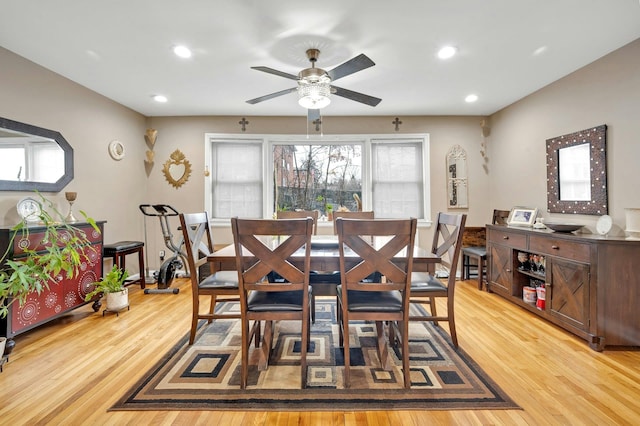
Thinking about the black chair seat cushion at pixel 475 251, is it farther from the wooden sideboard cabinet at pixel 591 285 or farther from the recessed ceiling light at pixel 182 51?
the recessed ceiling light at pixel 182 51

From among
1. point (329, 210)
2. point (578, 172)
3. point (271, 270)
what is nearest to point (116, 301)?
point (271, 270)

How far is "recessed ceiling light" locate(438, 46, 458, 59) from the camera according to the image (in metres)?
2.73

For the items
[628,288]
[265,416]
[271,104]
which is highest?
[271,104]

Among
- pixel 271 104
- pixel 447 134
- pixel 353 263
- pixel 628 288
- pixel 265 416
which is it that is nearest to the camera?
pixel 265 416

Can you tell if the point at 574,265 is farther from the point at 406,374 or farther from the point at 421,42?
the point at 421,42

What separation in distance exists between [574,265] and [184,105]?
15.9ft

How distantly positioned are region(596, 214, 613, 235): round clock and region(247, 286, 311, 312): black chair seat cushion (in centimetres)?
277

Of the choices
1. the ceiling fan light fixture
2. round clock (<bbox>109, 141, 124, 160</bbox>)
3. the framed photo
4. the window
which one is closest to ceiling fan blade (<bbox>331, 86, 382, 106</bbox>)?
the ceiling fan light fixture

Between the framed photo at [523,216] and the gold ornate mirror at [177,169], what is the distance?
465 centimetres

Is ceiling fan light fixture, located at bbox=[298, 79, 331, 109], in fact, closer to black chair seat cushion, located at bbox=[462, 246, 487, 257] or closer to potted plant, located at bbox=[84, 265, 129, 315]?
potted plant, located at bbox=[84, 265, 129, 315]

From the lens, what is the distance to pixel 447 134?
4.84m

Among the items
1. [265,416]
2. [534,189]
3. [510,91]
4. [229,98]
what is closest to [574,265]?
[534,189]

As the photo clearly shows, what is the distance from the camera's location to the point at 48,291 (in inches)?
106

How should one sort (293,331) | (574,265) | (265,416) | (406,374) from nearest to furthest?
(265,416) → (406,374) → (574,265) → (293,331)
